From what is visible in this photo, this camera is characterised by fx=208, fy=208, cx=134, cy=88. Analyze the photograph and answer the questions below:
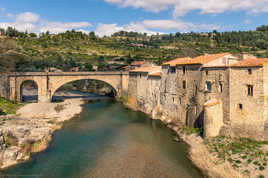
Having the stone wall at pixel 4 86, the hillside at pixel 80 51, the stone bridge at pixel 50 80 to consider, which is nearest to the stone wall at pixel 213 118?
the stone bridge at pixel 50 80

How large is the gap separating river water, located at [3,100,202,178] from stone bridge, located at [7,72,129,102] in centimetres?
1769

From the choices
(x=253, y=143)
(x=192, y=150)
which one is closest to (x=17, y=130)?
(x=192, y=150)

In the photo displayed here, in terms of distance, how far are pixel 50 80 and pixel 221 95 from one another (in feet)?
131

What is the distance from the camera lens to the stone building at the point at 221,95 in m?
21.5

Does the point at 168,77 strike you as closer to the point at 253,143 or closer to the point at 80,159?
the point at 253,143

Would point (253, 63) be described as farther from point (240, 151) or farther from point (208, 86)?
point (240, 151)

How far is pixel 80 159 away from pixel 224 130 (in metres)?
16.6

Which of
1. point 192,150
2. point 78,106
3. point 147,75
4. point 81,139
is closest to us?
point 192,150

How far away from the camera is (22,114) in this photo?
37.7 metres

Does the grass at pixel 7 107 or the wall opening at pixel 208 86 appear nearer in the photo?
the wall opening at pixel 208 86

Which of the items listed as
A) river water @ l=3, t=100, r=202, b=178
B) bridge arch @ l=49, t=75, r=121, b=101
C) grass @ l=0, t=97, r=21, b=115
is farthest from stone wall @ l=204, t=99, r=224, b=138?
bridge arch @ l=49, t=75, r=121, b=101

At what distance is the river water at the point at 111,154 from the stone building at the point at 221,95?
4449mm

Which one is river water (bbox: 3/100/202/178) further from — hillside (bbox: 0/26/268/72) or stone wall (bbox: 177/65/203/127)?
hillside (bbox: 0/26/268/72)

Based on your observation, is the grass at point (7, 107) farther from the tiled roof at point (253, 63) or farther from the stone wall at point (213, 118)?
the tiled roof at point (253, 63)
